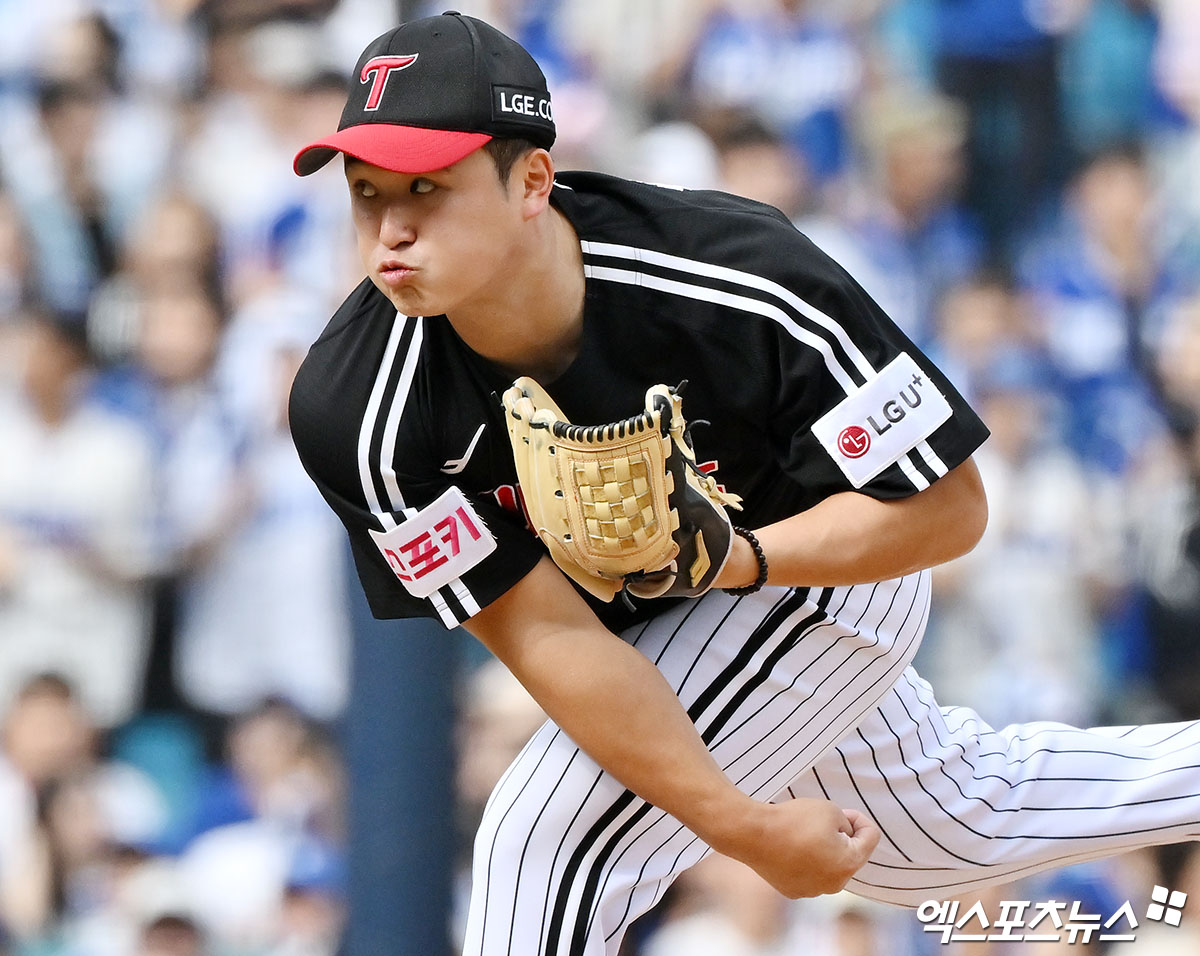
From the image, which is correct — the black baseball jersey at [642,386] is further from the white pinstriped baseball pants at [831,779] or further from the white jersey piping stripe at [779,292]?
the white pinstriped baseball pants at [831,779]

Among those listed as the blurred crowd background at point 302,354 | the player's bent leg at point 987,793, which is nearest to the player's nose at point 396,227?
the player's bent leg at point 987,793

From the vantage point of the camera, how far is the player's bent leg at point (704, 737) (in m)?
2.02

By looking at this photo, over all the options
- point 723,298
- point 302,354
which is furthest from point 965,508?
point 302,354

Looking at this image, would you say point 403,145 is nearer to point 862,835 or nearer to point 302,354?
point 862,835

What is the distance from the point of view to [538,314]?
6.41ft

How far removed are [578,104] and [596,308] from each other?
6.50ft

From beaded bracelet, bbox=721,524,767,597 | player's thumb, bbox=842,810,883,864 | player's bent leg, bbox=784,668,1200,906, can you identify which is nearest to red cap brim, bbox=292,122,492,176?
beaded bracelet, bbox=721,524,767,597

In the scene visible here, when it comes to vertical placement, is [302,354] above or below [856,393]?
above

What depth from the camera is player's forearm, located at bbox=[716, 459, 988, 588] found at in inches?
75.7

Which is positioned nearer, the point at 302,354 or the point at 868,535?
the point at 868,535

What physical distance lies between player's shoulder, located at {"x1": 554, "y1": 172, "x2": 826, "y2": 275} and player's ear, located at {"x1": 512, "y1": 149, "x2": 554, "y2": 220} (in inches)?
5.0

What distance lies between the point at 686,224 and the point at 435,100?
37 centimetres

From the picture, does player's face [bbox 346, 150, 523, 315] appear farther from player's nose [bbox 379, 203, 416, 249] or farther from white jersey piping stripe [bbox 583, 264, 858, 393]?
white jersey piping stripe [bbox 583, 264, 858, 393]

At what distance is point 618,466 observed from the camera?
1.72m
